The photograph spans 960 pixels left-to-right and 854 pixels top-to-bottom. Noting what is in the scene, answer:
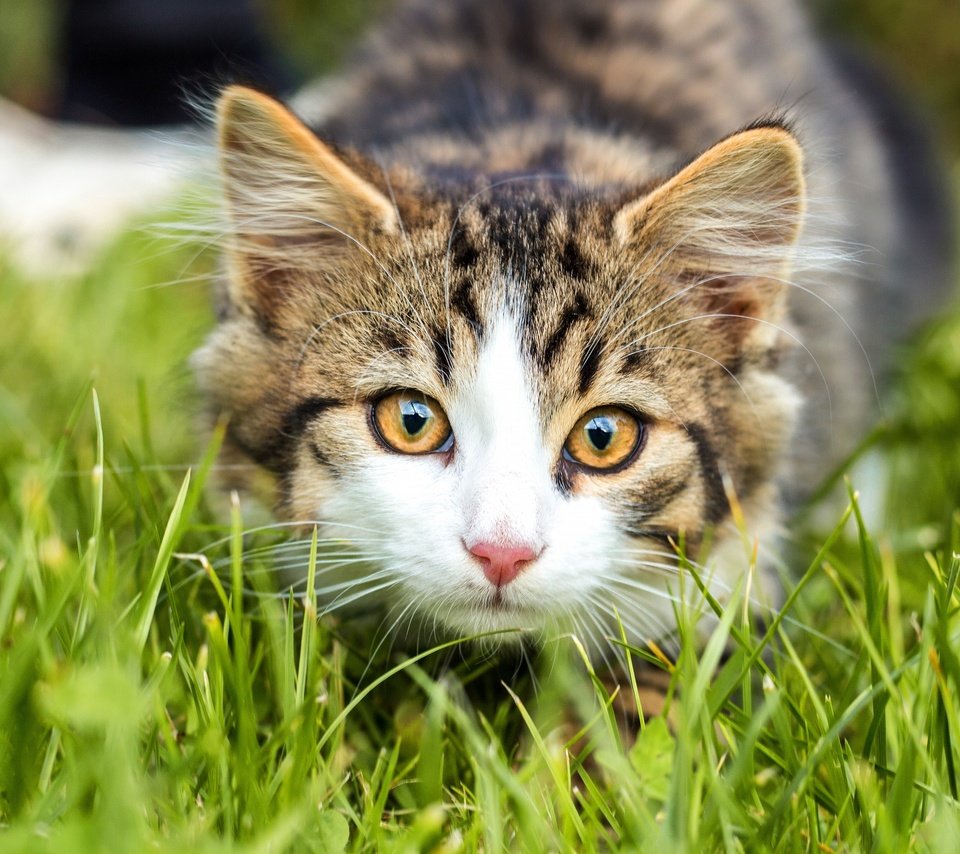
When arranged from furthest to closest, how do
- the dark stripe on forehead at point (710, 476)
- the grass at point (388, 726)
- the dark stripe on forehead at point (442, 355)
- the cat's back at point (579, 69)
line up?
the cat's back at point (579, 69)
the dark stripe on forehead at point (710, 476)
the dark stripe on forehead at point (442, 355)
the grass at point (388, 726)

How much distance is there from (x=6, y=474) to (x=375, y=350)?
0.81m

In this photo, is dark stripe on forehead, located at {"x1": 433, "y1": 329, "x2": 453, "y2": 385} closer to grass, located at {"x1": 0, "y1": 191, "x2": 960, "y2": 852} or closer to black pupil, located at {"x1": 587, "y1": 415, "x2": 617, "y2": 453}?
black pupil, located at {"x1": 587, "y1": 415, "x2": 617, "y2": 453}

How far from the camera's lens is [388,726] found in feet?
5.21

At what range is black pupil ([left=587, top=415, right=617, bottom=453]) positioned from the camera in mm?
1563

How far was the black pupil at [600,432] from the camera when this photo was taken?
1.56 meters

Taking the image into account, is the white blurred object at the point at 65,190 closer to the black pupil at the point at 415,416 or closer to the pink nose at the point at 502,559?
the black pupil at the point at 415,416

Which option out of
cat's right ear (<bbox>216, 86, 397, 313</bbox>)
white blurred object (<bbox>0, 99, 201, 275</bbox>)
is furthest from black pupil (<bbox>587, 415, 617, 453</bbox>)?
white blurred object (<bbox>0, 99, 201, 275</bbox>)

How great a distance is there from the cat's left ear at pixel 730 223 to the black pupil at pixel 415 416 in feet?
1.39

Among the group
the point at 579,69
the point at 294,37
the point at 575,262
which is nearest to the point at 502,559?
the point at 575,262

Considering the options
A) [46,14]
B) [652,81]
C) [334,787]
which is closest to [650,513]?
[334,787]

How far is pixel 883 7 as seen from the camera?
589 centimetres

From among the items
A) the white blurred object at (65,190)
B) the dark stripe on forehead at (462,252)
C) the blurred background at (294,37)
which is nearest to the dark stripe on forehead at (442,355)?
the dark stripe on forehead at (462,252)

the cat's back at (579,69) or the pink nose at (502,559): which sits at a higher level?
the cat's back at (579,69)

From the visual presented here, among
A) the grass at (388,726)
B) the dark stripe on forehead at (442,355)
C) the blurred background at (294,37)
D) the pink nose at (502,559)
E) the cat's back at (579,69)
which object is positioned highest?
the blurred background at (294,37)
